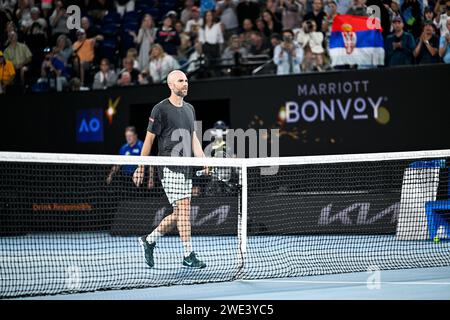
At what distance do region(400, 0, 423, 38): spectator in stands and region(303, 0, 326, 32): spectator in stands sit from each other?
151 cm

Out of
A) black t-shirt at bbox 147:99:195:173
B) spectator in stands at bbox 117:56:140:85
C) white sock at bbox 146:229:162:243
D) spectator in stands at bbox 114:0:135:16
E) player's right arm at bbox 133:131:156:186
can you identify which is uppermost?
spectator in stands at bbox 114:0:135:16

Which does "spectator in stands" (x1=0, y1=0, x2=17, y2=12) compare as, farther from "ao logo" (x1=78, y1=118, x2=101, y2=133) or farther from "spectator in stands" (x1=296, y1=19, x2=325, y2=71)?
"spectator in stands" (x1=296, y1=19, x2=325, y2=71)

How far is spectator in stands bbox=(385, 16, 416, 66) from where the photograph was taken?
44.6 ft

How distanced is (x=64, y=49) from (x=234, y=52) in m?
4.16

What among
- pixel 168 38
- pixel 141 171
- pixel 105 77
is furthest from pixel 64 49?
pixel 141 171

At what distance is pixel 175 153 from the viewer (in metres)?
8.73

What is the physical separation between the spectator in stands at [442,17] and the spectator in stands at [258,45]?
3.32m

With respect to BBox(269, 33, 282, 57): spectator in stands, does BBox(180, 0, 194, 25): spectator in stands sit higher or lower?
higher

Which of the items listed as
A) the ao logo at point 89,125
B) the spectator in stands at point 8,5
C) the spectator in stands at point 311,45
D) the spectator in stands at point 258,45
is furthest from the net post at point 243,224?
the spectator in stands at point 8,5

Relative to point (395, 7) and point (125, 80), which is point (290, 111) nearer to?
point (395, 7)

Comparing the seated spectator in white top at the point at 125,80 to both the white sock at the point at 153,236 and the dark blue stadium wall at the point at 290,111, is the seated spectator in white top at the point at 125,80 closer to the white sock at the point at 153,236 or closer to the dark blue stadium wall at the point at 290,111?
the dark blue stadium wall at the point at 290,111

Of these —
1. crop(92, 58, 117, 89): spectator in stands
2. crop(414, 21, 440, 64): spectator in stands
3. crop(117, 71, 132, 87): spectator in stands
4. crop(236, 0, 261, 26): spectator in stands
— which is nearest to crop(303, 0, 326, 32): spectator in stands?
crop(236, 0, 261, 26): spectator in stands
